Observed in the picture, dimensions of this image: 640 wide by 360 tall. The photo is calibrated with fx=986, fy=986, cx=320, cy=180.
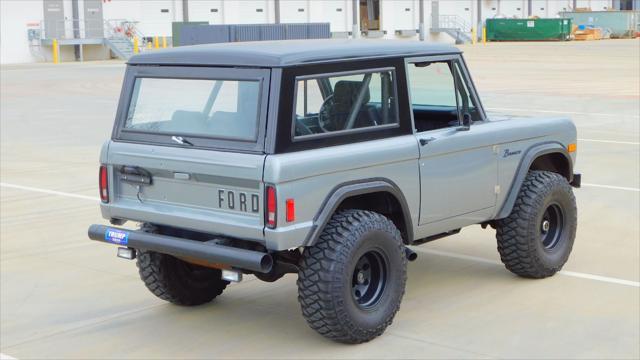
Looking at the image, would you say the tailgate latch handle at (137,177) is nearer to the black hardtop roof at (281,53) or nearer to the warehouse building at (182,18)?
the black hardtop roof at (281,53)

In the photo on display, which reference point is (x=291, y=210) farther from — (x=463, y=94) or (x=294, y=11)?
(x=294, y=11)

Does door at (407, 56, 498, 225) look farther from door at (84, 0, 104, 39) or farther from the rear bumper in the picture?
door at (84, 0, 104, 39)

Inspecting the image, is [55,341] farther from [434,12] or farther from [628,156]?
[434,12]

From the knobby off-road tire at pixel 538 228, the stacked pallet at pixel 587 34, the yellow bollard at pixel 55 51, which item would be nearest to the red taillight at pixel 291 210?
the knobby off-road tire at pixel 538 228

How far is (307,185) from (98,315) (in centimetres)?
214

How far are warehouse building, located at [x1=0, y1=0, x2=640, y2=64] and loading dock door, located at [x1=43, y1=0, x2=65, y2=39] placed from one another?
52mm

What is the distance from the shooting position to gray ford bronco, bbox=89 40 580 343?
5.89 m

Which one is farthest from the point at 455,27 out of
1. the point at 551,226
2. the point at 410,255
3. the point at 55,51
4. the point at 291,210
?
the point at 291,210

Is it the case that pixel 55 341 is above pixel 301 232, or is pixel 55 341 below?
below

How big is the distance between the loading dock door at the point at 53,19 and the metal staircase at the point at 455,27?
3105 cm

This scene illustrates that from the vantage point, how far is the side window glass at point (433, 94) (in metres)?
7.00

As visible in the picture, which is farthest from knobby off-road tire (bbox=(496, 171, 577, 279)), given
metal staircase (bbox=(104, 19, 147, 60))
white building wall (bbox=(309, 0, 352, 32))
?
white building wall (bbox=(309, 0, 352, 32))

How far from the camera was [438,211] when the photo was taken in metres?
6.93

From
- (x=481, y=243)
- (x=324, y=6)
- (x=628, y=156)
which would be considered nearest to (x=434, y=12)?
(x=324, y=6)
